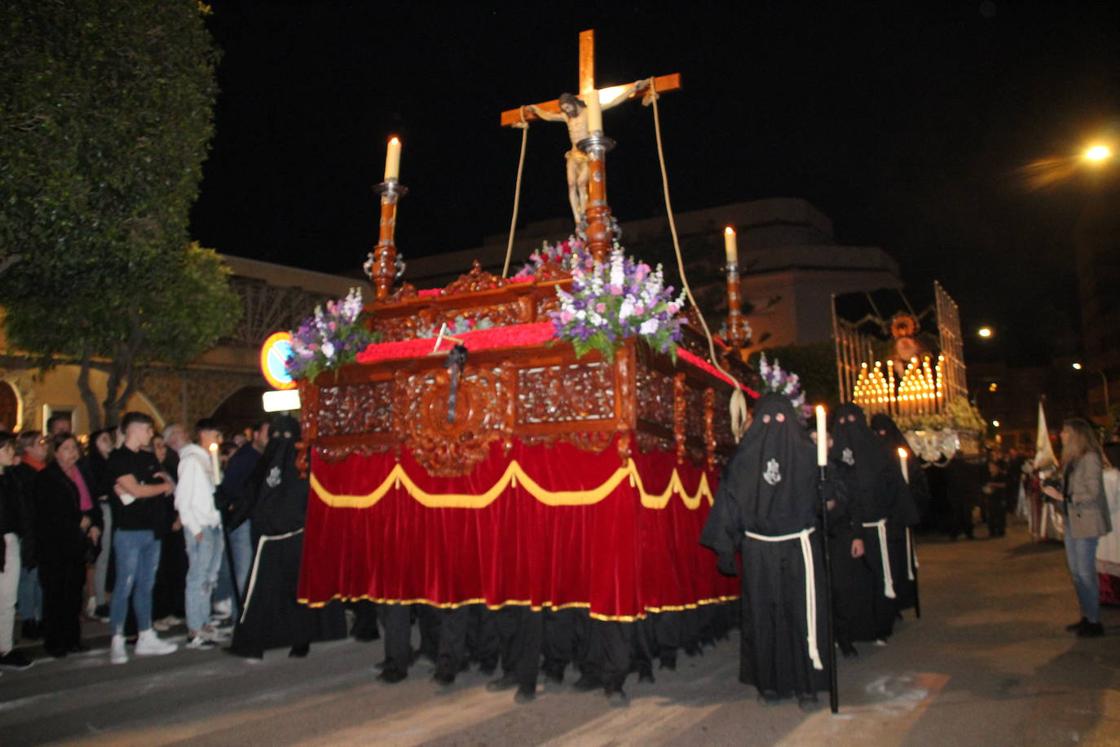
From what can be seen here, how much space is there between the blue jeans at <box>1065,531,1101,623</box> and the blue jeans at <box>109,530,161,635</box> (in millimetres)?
8318

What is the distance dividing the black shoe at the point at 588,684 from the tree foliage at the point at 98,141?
20.4 feet

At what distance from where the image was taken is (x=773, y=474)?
5066 mm

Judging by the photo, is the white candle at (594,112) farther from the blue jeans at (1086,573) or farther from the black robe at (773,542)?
the blue jeans at (1086,573)

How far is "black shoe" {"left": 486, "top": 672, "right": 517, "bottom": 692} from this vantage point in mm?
5395

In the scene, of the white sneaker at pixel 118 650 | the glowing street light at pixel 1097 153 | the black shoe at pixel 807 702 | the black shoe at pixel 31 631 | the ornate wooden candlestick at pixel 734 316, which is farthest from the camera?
the glowing street light at pixel 1097 153

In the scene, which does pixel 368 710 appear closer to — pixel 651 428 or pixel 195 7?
pixel 651 428

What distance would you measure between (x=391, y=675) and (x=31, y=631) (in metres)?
5.09

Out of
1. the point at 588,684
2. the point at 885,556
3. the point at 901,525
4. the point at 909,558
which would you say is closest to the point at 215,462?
the point at 588,684

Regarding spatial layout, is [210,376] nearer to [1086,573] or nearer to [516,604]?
[516,604]

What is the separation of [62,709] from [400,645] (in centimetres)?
222

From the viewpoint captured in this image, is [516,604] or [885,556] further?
[885,556]

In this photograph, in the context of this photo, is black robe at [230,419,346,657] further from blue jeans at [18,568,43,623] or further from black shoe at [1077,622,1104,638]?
black shoe at [1077,622,1104,638]

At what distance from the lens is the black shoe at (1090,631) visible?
6.87 metres

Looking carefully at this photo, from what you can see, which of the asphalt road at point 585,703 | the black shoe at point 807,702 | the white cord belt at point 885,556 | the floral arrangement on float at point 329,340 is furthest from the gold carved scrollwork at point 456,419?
the white cord belt at point 885,556
